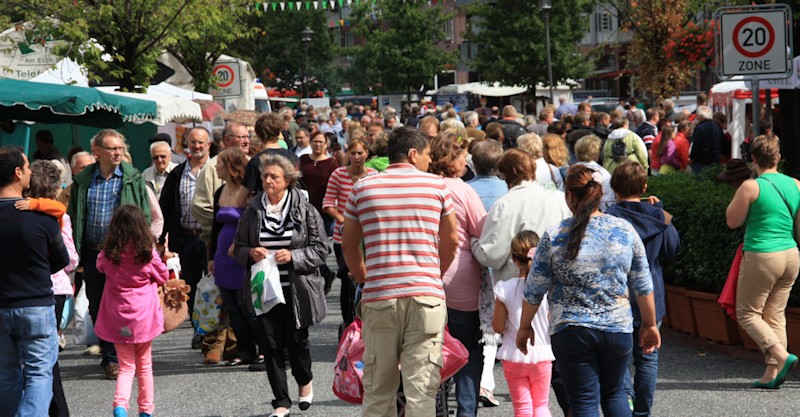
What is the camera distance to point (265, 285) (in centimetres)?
761

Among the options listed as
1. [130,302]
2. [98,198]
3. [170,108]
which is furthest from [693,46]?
[130,302]

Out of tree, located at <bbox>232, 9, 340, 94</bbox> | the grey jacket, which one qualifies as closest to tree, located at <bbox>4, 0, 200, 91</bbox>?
the grey jacket

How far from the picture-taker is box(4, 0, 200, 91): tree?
17016 millimetres

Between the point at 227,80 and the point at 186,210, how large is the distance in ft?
45.2

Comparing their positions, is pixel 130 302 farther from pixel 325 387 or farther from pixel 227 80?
pixel 227 80

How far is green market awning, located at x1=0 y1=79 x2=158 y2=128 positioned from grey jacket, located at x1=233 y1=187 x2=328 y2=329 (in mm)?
4929

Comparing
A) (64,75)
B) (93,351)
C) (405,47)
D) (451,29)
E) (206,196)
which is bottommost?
(93,351)

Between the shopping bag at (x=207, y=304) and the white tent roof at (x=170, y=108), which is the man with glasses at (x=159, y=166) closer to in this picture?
the shopping bag at (x=207, y=304)

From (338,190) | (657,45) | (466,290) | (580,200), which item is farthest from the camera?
(657,45)

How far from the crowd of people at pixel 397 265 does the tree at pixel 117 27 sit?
720 cm

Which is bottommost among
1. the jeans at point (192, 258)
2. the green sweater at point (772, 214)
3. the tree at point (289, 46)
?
the jeans at point (192, 258)

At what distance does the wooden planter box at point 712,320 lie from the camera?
10.1 meters

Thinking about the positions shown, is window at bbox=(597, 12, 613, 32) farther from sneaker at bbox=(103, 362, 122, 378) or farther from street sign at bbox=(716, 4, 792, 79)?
sneaker at bbox=(103, 362, 122, 378)

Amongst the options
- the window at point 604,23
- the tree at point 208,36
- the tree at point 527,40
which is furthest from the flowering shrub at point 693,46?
the window at point 604,23
